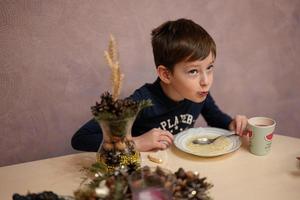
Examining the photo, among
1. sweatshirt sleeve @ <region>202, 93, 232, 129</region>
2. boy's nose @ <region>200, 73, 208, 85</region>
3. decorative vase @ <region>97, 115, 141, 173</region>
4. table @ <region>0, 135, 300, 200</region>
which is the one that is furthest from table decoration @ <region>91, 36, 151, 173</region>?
sweatshirt sleeve @ <region>202, 93, 232, 129</region>

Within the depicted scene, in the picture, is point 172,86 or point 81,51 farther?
point 81,51

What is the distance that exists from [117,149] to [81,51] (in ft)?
2.11

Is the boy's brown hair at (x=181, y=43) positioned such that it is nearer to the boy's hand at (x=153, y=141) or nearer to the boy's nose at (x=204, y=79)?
the boy's nose at (x=204, y=79)

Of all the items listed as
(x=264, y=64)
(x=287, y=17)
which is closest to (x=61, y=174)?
(x=264, y=64)

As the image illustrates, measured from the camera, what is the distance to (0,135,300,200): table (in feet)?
2.89

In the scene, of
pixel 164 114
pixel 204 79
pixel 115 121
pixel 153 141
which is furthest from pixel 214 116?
pixel 115 121

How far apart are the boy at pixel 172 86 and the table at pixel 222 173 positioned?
5 centimetres

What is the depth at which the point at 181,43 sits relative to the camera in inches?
46.4

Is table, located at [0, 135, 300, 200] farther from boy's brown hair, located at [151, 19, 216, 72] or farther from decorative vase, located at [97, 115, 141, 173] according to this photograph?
boy's brown hair, located at [151, 19, 216, 72]

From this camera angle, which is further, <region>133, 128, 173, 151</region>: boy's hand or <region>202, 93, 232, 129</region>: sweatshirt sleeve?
<region>202, 93, 232, 129</region>: sweatshirt sleeve

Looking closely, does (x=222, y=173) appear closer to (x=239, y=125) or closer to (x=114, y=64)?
(x=239, y=125)

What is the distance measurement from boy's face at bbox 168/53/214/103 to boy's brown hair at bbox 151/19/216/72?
0.02 m

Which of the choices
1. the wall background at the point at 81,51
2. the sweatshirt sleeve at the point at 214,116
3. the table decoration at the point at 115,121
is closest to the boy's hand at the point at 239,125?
the sweatshirt sleeve at the point at 214,116

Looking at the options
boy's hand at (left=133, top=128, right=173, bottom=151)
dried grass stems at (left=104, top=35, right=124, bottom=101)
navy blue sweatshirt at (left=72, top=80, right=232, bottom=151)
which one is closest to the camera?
dried grass stems at (left=104, top=35, right=124, bottom=101)
